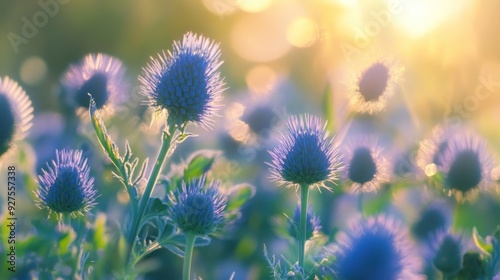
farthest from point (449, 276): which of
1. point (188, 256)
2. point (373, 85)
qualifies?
point (373, 85)

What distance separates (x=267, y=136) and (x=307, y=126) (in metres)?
3.34

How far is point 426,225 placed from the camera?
16.4 feet

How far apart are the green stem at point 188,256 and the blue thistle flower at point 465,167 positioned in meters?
2.00

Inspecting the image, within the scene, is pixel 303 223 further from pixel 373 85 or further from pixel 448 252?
pixel 373 85

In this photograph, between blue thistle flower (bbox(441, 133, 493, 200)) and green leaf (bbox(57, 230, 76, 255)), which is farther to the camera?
blue thistle flower (bbox(441, 133, 493, 200))

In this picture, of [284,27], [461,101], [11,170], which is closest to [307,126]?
[11,170]

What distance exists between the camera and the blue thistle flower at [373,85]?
4.94 metres

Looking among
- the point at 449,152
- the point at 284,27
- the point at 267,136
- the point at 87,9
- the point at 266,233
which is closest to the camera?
the point at 449,152

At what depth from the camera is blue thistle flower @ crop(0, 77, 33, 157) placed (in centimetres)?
361

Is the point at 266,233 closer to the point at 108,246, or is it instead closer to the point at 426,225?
the point at 426,225

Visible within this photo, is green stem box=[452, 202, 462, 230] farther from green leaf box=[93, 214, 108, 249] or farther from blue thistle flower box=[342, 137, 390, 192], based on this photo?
green leaf box=[93, 214, 108, 249]

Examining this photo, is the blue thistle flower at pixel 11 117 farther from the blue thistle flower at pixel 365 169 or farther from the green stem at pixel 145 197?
the blue thistle flower at pixel 365 169

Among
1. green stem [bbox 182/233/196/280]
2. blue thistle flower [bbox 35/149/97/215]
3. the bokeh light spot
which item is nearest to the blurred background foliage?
the bokeh light spot

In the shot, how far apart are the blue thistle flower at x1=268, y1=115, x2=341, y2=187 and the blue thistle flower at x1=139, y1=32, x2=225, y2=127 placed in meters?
0.41
